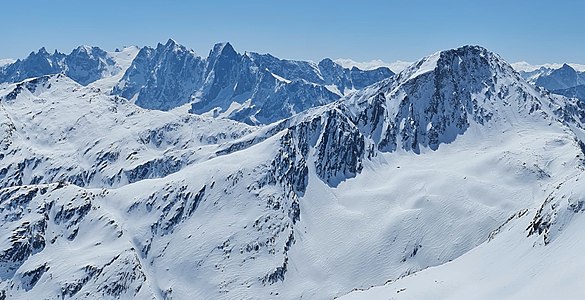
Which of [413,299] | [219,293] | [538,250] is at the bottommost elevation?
[219,293]

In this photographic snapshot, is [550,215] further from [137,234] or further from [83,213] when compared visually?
[83,213]

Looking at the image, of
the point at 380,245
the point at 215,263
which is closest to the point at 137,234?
the point at 215,263

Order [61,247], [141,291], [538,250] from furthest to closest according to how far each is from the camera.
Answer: [61,247]
[141,291]
[538,250]

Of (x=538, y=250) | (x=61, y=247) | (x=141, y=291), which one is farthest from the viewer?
(x=61, y=247)

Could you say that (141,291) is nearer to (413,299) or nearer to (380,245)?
(380,245)

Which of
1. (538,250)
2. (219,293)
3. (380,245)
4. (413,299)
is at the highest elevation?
(538,250)

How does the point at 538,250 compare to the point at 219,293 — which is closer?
the point at 538,250

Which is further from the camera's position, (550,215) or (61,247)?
(61,247)

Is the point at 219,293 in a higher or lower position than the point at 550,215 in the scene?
lower

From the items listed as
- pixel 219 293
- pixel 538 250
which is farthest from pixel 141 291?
pixel 538 250

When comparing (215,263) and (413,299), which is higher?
(413,299)
